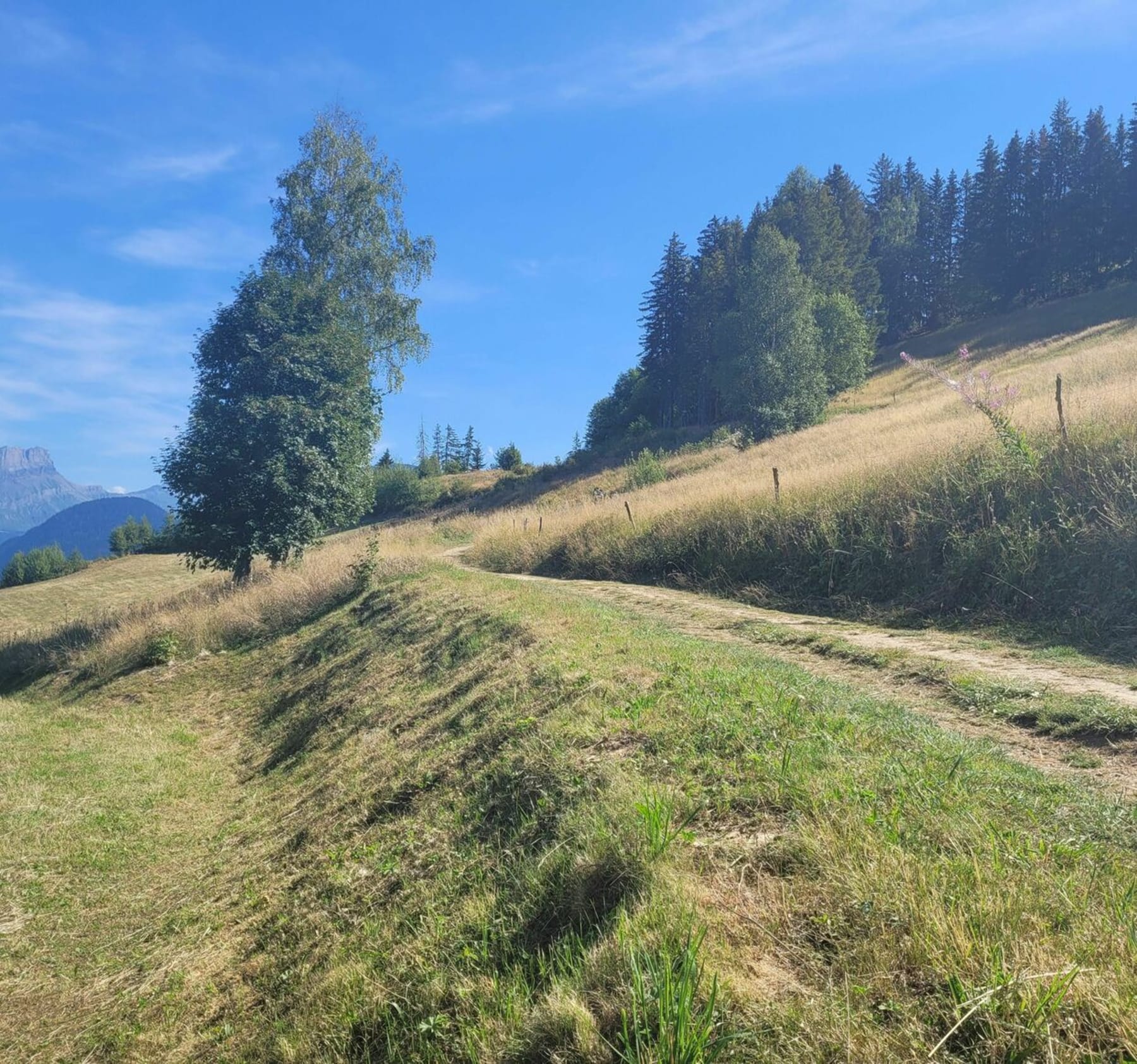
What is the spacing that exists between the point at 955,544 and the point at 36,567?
270ft

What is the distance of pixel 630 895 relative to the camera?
315cm

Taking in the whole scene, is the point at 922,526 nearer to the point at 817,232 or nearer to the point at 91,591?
the point at 91,591

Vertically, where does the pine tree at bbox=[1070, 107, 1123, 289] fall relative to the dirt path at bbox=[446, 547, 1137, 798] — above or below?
above

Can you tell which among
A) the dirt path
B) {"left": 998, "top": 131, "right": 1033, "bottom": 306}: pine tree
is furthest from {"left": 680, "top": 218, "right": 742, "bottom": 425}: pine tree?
the dirt path

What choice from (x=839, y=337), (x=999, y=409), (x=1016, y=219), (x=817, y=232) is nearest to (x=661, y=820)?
(x=999, y=409)

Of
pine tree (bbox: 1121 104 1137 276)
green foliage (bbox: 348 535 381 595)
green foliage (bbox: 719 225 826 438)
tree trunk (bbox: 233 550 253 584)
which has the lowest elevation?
green foliage (bbox: 348 535 381 595)

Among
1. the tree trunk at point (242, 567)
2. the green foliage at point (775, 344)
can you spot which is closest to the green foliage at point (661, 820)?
the tree trunk at point (242, 567)

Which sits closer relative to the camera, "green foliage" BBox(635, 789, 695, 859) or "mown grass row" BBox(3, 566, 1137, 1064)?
"mown grass row" BBox(3, 566, 1137, 1064)

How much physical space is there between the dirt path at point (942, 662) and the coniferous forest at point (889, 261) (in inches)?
1247

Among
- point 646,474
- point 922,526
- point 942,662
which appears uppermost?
point 646,474

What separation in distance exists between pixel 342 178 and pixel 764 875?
29705 millimetres

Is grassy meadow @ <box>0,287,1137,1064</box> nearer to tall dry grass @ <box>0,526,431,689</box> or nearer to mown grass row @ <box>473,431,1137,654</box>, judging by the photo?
mown grass row @ <box>473,431,1137,654</box>

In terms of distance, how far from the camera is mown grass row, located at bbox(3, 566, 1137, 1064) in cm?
229

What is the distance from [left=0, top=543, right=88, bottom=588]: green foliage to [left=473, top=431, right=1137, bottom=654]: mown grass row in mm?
58301
